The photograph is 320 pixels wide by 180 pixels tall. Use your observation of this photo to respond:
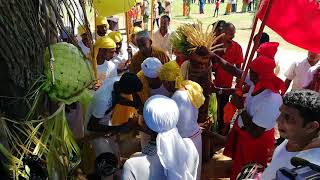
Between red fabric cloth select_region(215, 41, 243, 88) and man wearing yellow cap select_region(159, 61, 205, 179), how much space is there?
1766 mm

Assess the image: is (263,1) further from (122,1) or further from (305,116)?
(305,116)

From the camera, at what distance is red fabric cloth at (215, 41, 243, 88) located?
18.7 feet

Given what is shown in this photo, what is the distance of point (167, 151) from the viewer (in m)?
2.90

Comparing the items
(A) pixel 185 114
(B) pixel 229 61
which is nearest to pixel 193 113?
(A) pixel 185 114

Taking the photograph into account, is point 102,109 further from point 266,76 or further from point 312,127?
point 312,127

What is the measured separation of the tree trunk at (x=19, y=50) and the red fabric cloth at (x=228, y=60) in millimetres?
3675

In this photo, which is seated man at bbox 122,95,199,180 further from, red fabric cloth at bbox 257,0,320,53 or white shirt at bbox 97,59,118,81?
white shirt at bbox 97,59,118,81

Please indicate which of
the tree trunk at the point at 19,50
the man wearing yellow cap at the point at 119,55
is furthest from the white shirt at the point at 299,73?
the tree trunk at the point at 19,50

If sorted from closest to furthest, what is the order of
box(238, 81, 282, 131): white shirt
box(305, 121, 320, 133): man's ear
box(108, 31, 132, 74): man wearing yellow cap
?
box(305, 121, 320, 133): man's ear
box(238, 81, 282, 131): white shirt
box(108, 31, 132, 74): man wearing yellow cap

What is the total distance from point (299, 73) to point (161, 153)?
3423 millimetres

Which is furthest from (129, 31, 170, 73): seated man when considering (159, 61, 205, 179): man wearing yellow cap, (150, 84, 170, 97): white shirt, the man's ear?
the man's ear

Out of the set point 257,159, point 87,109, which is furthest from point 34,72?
point 257,159

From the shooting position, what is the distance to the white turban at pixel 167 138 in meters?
2.87

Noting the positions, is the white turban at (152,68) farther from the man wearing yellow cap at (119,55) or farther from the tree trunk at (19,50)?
the tree trunk at (19,50)
